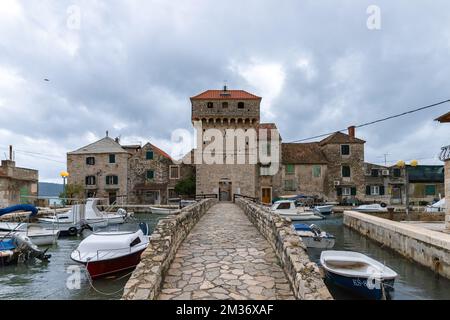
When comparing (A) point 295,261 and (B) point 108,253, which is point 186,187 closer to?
(B) point 108,253

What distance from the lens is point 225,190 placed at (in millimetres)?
41344

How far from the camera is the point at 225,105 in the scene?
131ft

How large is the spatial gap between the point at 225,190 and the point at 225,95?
40.2 feet

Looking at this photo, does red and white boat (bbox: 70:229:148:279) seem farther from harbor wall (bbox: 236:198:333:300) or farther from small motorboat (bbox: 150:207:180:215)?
small motorboat (bbox: 150:207:180:215)

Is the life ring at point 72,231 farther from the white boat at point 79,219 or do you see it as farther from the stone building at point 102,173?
the stone building at point 102,173

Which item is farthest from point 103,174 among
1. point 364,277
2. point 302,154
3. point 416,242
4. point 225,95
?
point 364,277

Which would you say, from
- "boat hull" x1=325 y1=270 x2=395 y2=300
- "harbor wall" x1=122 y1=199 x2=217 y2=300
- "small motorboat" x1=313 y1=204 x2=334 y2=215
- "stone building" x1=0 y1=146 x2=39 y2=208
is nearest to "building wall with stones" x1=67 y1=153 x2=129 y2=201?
"stone building" x1=0 y1=146 x2=39 y2=208

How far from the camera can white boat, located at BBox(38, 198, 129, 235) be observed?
25078 millimetres

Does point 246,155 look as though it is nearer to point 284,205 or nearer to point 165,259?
point 284,205

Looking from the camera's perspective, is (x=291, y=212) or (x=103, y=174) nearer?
(x=291, y=212)

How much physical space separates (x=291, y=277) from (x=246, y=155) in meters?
34.4

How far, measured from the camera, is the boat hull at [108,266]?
13.1m
